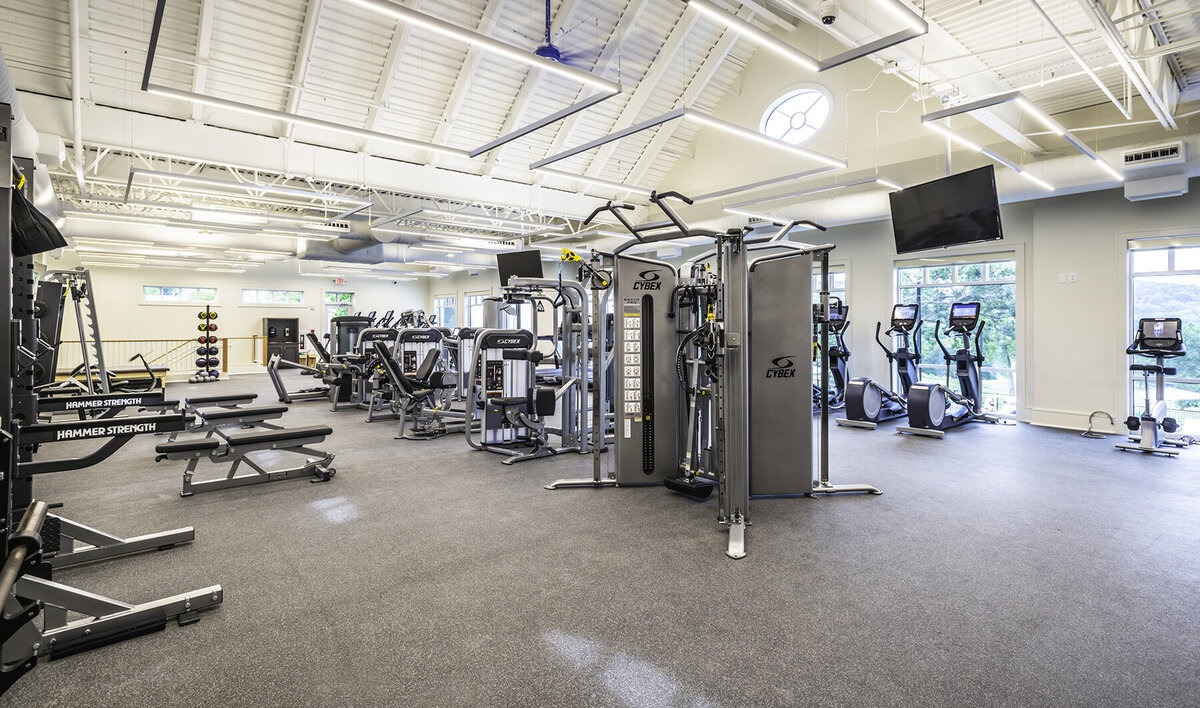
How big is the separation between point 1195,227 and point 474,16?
8887mm

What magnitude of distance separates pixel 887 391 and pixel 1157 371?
2.71m

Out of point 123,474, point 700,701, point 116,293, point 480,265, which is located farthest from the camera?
point 116,293

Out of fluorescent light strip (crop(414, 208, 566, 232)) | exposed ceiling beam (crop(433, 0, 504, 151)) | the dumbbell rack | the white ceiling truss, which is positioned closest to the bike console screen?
the white ceiling truss

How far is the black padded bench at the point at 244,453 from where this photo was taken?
168 inches

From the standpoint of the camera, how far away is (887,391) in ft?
26.3

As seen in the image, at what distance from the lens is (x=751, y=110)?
33.6 ft

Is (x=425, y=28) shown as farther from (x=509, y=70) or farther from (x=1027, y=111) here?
(x=1027, y=111)

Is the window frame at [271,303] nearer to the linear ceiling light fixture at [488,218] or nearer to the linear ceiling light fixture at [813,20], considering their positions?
the linear ceiling light fixture at [488,218]

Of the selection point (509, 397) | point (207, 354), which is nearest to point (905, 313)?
point (509, 397)

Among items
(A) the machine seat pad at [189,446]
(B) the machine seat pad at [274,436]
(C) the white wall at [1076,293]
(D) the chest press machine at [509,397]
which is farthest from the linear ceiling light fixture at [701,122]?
(A) the machine seat pad at [189,446]

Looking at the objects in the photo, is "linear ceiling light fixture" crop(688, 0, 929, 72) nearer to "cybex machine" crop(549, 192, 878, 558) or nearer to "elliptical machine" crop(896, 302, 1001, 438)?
"cybex machine" crop(549, 192, 878, 558)

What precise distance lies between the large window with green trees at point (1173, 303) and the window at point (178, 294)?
22.1 metres

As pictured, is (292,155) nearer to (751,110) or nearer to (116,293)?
(751,110)

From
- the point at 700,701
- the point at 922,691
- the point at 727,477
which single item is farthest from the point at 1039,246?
the point at 700,701
